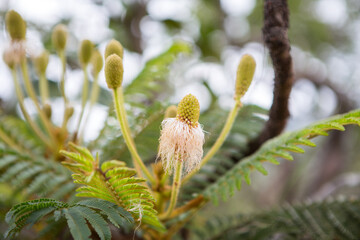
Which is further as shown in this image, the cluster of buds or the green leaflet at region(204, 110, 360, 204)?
the cluster of buds

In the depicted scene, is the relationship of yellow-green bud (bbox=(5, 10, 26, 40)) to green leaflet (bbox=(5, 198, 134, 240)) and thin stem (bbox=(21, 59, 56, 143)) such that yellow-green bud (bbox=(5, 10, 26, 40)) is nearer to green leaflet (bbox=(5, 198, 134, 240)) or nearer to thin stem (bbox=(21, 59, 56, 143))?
thin stem (bbox=(21, 59, 56, 143))

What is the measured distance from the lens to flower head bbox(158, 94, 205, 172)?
0.84m

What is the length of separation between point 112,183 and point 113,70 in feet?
0.97

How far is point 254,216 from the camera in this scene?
144 cm

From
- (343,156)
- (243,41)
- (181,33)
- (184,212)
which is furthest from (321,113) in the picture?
(184,212)

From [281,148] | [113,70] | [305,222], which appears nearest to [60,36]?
[113,70]

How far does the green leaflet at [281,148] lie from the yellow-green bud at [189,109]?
248mm

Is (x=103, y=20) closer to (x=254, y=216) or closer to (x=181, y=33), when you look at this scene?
(x=181, y=33)

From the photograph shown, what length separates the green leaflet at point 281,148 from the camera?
0.88m

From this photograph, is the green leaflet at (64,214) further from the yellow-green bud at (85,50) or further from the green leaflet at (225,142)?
the yellow-green bud at (85,50)

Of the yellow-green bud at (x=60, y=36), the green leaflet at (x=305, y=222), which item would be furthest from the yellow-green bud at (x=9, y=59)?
the green leaflet at (x=305, y=222)

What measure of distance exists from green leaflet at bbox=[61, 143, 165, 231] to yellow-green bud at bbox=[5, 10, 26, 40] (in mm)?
657

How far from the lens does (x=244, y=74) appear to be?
1011 millimetres

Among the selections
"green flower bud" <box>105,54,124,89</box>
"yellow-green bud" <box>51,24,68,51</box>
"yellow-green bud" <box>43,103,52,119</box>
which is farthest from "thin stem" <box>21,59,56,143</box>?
"green flower bud" <box>105,54,124,89</box>
